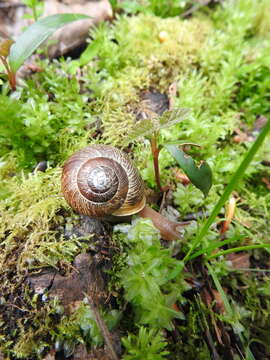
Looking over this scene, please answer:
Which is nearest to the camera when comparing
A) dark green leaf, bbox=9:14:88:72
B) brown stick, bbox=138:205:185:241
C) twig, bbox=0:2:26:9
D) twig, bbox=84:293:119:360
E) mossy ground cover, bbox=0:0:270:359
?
twig, bbox=84:293:119:360

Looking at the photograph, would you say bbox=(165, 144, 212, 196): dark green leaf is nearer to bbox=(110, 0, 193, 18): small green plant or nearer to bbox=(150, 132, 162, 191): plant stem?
bbox=(150, 132, 162, 191): plant stem

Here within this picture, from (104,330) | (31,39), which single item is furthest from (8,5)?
(104,330)

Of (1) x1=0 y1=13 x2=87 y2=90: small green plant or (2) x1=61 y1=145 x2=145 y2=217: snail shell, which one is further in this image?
(1) x1=0 y1=13 x2=87 y2=90: small green plant

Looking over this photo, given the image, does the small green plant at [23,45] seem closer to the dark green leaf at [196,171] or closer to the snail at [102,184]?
the snail at [102,184]

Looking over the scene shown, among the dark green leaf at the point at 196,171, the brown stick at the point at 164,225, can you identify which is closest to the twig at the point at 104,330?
the brown stick at the point at 164,225

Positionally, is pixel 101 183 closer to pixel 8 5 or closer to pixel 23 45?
pixel 23 45

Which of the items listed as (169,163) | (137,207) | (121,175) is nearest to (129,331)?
(137,207)

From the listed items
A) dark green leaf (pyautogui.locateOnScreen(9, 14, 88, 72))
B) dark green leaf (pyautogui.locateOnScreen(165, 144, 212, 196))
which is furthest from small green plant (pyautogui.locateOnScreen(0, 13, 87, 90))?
dark green leaf (pyautogui.locateOnScreen(165, 144, 212, 196))
